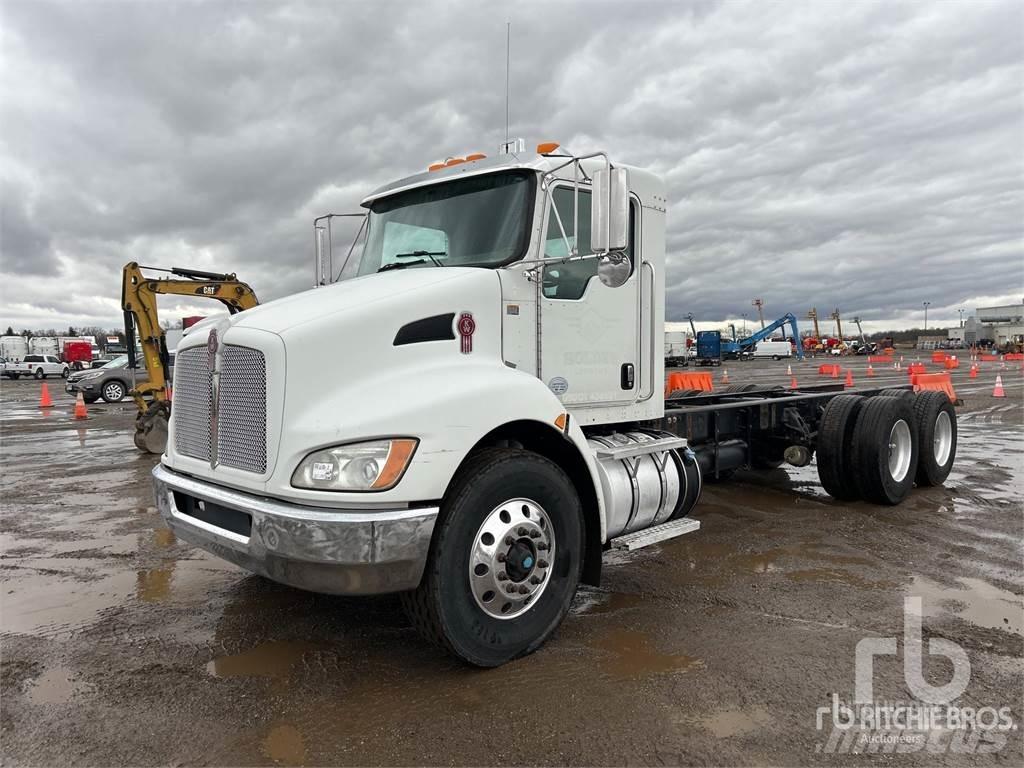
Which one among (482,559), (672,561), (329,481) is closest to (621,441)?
(672,561)

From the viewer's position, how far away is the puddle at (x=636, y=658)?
350cm

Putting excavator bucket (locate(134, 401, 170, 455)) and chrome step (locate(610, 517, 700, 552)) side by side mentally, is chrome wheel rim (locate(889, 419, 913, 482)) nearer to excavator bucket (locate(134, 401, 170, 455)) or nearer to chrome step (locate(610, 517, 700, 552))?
chrome step (locate(610, 517, 700, 552))

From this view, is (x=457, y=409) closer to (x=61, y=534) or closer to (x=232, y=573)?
(x=232, y=573)

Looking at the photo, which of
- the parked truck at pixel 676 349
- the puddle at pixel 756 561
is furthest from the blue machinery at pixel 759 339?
the puddle at pixel 756 561

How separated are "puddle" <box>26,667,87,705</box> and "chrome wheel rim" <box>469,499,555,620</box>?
2.05m

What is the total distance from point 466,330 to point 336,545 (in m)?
1.40

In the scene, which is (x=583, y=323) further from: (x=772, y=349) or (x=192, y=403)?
(x=772, y=349)

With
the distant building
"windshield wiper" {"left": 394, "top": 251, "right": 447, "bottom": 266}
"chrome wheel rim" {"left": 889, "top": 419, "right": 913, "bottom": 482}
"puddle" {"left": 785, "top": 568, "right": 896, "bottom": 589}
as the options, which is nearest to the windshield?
"windshield wiper" {"left": 394, "top": 251, "right": 447, "bottom": 266}

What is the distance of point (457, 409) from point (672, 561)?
2827 mm

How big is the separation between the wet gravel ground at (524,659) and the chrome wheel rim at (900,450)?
1.00 metres

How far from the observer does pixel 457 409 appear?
3.32 metres

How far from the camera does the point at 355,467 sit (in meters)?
3.06

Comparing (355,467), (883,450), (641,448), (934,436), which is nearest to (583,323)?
(641,448)

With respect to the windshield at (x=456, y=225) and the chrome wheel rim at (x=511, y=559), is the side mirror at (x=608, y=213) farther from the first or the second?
the chrome wheel rim at (x=511, y=559)
